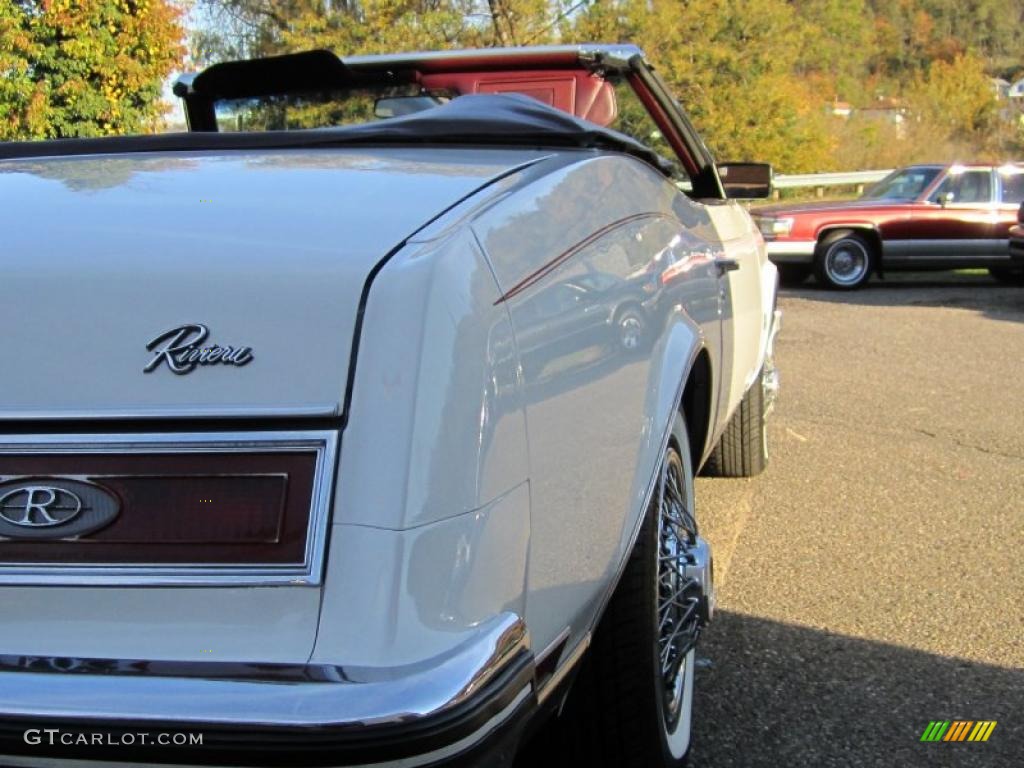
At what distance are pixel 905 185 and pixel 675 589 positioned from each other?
12.9 meters

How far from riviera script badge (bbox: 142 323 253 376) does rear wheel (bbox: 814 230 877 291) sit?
1285cm

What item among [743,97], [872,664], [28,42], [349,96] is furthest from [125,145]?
[743,97]

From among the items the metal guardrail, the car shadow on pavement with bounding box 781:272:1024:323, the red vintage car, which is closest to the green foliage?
the metal guardrail

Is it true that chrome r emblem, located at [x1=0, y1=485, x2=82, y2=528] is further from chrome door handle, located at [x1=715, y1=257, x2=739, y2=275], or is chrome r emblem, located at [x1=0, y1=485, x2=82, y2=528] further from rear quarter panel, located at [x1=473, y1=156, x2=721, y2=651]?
chrome door handle, located at [x1=715, y1=257, x2=739, y2=275]

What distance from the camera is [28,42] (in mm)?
13328

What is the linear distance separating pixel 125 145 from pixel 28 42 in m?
12.1

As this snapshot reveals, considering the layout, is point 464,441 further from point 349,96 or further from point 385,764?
point 349,96

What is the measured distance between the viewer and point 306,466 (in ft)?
5.00

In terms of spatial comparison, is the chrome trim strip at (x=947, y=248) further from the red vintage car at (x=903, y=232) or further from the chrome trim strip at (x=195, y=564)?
the chrome trim strip at (x=195, y=564)

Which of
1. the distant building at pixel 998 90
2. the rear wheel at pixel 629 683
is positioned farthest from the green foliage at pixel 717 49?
the rear wheel at pixel 629 683

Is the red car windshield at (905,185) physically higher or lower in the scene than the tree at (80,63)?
lower

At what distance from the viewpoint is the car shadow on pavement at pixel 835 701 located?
2.64m

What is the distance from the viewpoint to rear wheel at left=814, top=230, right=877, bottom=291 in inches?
540
